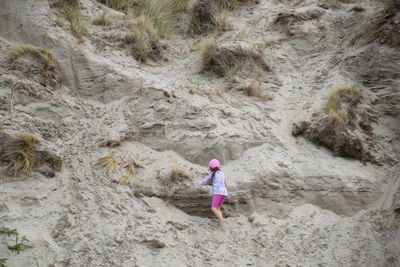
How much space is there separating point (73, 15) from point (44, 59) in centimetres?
155

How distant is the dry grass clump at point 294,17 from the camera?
389 inches

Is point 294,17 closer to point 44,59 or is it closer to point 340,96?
point 340,96

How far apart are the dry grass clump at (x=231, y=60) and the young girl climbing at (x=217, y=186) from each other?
2751 mm

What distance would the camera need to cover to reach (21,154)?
605cm

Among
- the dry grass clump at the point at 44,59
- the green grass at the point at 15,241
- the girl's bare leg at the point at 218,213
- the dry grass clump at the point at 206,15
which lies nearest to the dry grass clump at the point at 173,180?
the girl's bare leg at the point at 218,213

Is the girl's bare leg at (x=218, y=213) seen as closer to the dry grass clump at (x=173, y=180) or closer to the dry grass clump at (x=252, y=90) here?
the dry grass clump at (x=173, y=180)

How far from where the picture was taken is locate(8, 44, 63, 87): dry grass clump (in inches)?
289

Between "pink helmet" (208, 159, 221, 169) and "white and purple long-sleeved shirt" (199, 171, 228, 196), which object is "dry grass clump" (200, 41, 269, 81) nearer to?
"pink helmet" (208, 159, 221, 169)

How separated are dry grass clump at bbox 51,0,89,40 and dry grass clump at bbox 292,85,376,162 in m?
4.22

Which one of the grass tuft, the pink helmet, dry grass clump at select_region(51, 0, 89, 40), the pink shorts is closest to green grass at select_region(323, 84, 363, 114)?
the pink helmet

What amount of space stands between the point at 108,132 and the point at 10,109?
143cm

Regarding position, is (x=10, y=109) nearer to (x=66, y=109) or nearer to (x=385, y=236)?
(x=66, y=109)

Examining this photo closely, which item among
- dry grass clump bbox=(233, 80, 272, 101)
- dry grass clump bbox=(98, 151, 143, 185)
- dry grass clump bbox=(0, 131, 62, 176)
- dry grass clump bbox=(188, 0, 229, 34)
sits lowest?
dry grass clump bbox=(98, 151, 143, 185)

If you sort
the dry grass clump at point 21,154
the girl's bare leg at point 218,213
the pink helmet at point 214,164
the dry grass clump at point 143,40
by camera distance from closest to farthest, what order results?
the dry grass clump at point 21,154
the girl's bare leg at point 218,213
the pink helmet at point 214,164
the dry grass clump at point 143,40
